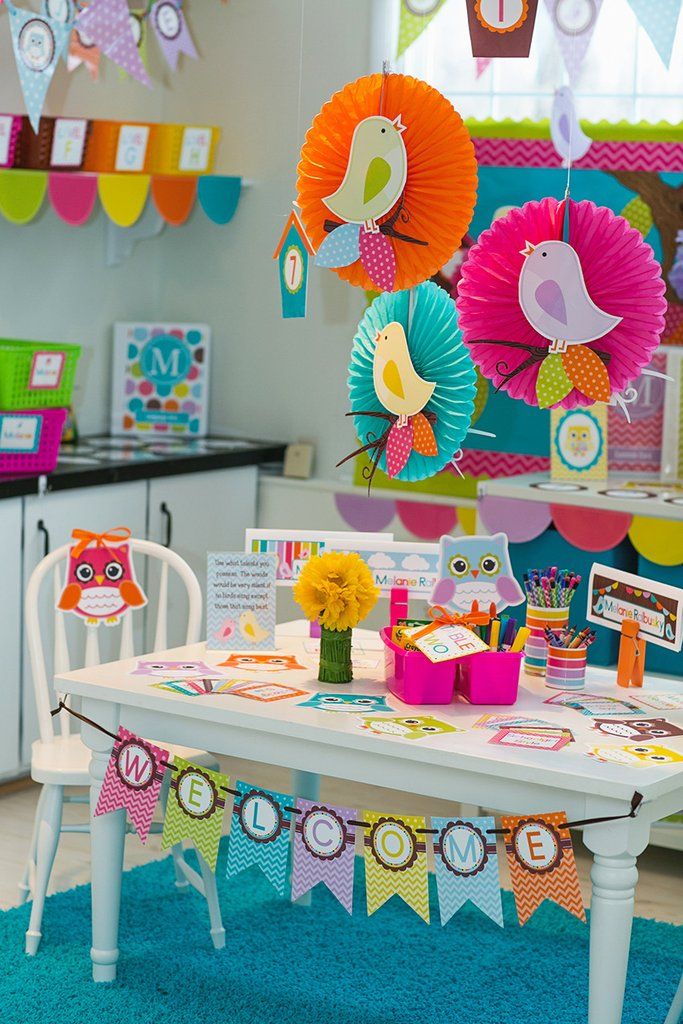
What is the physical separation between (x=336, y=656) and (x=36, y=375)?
1.66 meters

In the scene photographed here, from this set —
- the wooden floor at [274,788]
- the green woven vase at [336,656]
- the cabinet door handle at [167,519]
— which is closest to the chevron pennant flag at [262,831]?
the green woven vase at [336,656]

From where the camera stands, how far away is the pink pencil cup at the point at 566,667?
2.85m

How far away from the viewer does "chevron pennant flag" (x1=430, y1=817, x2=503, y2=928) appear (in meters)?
2.45

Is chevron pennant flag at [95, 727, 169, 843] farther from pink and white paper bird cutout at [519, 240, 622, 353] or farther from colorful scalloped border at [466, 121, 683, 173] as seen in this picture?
colorful scalloped border at [466, 121, 683, 173]

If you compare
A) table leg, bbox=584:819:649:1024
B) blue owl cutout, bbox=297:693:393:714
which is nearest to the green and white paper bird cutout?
blue owl cutout, bbox=297:693:393:714

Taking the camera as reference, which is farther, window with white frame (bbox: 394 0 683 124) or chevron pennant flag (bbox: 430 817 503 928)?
window with white frame (bbox: 394 0 683 124)

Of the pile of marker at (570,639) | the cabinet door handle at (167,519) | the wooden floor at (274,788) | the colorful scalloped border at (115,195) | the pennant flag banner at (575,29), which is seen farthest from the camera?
the cabinet door handle at (167,519)

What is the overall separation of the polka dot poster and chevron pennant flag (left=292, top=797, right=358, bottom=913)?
2596 millimetres

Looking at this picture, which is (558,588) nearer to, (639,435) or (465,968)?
(465,968)

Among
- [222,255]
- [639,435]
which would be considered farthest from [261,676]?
[222,255]

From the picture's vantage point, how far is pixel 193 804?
2.73 metres

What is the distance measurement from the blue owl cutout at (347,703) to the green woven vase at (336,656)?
0.23ft

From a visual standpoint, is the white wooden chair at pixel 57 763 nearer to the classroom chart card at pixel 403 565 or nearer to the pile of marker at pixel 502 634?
the classroom chart card at pixel 403 565

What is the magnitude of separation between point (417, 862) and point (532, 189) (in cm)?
247
